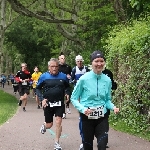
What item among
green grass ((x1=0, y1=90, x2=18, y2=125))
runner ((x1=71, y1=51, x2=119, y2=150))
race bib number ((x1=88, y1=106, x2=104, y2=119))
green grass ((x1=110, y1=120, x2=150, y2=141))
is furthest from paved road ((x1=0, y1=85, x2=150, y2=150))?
race bib number ((x1=88, y1=106, x2=104, y2=119))

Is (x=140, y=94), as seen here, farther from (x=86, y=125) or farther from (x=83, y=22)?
(x=83, y=22)

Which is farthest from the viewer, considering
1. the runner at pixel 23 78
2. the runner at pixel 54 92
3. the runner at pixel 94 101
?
the runner at pixel 23 78

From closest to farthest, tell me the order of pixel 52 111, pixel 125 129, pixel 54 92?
pixel 54 92 → pixel 52 111 → pixel 125 129

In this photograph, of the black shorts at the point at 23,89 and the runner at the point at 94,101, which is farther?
the black shorts at the point at 23,89

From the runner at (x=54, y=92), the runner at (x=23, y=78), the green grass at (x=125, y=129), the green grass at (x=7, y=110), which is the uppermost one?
the runner at (x=54, y=92)

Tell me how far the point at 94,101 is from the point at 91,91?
0.55 feet

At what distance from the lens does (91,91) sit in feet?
20.4

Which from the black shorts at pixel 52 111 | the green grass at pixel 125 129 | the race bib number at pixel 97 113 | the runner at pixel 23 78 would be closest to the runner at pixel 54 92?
the black shorts at pixel 52 111

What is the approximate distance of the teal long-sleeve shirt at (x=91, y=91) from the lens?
6.21 meters

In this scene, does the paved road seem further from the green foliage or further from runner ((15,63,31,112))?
runner ((15,63,31,112))

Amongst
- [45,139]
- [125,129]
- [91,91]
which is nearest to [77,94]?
[91,91]

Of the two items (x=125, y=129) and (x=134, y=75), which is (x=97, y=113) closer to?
(x=125, y=129)

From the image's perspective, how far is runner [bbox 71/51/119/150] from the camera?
6160 mm

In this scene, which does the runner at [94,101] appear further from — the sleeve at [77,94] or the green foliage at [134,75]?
A: the green foliage at [134,75]
